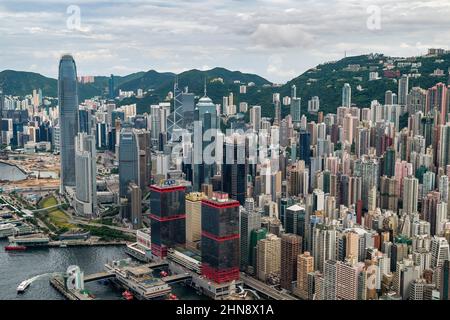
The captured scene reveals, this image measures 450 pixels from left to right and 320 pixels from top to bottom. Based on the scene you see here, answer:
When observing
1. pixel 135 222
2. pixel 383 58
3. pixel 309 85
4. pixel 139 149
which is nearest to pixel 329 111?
pixel 309 85

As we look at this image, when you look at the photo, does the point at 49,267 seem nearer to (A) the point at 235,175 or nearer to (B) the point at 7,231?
(B) the point at 7,231

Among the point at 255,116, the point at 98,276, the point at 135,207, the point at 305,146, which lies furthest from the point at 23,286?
the point at 255,116

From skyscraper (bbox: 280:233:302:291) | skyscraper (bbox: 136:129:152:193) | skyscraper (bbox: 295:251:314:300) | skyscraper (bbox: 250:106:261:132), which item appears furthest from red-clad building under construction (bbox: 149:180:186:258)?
skyscraper (bbox: 250:106:261:132)

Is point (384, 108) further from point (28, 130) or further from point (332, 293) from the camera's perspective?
point (28, 130)

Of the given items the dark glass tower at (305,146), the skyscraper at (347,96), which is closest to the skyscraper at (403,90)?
the skyscraper at (347,96)

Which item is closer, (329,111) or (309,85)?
(329,111)

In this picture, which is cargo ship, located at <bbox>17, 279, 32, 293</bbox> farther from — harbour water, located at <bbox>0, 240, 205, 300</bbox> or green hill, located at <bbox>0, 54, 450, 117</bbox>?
green hill, located at <bbox>0, 54, 450, 117</bbox>

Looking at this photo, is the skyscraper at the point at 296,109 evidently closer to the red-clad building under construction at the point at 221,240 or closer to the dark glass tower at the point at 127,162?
the dark glass tower at the point at 127,162
